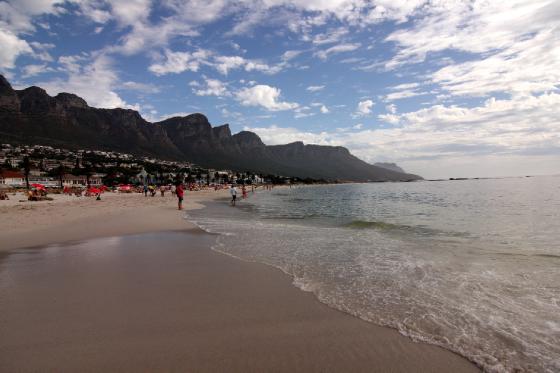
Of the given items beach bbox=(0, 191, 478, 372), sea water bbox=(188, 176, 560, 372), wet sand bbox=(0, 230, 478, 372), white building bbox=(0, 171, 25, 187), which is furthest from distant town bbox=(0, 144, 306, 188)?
wet sand bbox=(0, 230, 478, 372)

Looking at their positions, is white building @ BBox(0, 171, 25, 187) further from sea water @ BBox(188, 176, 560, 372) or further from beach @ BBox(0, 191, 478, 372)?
sea water @ BBox(188, 176, 560, 372)

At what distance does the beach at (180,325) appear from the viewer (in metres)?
3.51

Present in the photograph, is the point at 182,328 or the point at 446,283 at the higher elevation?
the point at 182,328

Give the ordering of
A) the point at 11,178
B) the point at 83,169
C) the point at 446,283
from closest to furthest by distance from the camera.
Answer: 1. the point at 446,283
2. the point at 11,178
3. the point at 83,169

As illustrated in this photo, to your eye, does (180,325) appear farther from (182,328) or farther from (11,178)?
(11,178)

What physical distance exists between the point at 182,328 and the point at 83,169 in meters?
131

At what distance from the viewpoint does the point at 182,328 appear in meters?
4.28

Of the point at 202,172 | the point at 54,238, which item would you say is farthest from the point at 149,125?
the point at 54,238

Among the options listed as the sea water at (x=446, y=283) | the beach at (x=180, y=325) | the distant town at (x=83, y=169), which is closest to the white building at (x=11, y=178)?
the distant town at (x=83, y=169)

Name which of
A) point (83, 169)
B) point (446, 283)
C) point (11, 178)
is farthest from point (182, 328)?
point (83, 169)

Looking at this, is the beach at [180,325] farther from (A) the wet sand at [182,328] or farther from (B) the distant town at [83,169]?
(B) the distant town at [83,169]

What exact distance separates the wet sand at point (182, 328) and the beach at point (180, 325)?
15 millimetres

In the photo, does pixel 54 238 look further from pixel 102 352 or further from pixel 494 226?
pixel 494 226

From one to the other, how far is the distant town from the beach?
3480 inches
